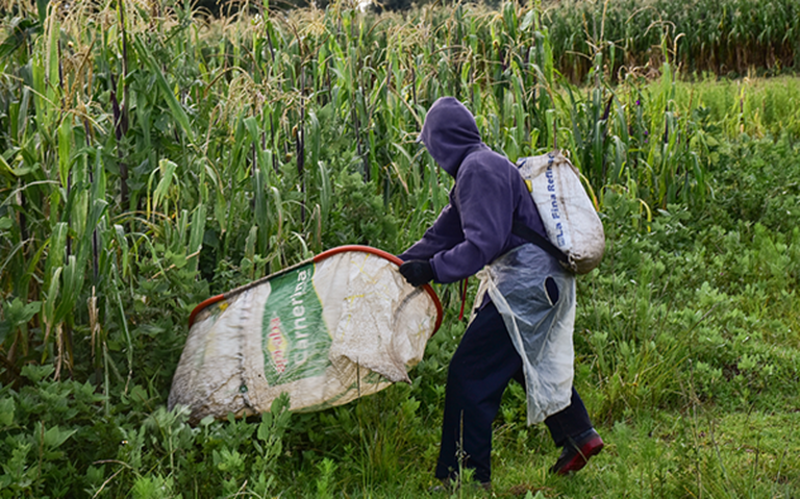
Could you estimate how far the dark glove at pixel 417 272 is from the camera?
9.98 feet

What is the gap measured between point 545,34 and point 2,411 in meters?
4.92

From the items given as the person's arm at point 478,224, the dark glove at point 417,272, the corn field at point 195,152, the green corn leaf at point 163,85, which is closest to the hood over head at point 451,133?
the person's arm at point 478,224

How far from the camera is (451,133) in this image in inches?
125

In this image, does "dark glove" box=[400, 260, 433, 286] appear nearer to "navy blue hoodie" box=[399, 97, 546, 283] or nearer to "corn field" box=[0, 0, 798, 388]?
"navy blue hoodie" box=[399, 97, 546, 283]

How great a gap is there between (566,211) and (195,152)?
184 cm

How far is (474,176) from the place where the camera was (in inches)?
118

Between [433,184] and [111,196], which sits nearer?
[111,196]

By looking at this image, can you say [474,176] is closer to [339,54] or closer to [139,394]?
[139,394]

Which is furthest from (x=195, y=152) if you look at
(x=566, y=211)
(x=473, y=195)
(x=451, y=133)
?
(x=566, y=211)

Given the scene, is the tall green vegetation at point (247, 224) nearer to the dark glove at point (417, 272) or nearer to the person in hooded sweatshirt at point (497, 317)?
the person in hooded sweatshirt at point (497, 317)

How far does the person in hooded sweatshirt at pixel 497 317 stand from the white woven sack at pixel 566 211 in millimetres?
50

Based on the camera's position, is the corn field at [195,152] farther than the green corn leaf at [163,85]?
No

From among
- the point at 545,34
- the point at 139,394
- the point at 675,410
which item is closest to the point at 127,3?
the point at 139,394

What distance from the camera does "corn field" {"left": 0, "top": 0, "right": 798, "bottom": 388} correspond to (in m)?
2.96
